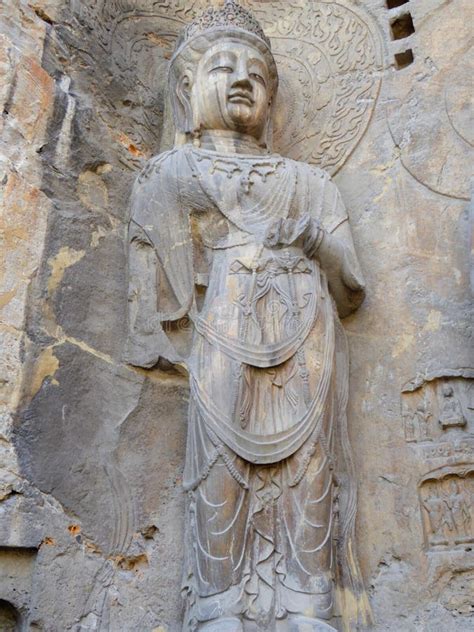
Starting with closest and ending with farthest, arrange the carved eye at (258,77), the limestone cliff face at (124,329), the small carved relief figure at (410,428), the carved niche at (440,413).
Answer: the limestone cliff face at (124,329) < the carved niche at (440,413) < the small carved relief figure at (410,428) < the carved eye at (258,77)

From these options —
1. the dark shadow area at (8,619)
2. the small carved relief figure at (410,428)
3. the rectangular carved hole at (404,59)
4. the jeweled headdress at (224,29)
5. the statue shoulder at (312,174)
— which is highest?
the rectangular carved hole at (404,59)

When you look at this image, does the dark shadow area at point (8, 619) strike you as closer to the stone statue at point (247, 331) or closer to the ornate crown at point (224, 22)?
the stone statue at point (247, 331)

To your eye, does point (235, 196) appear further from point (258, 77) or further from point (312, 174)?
point (258, 77)

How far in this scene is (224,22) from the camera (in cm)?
495

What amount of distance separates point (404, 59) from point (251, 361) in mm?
2674

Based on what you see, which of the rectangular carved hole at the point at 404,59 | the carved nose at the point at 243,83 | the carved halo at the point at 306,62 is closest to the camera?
the carved nose at the point at 243,83

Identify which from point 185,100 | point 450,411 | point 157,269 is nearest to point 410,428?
point 450,411

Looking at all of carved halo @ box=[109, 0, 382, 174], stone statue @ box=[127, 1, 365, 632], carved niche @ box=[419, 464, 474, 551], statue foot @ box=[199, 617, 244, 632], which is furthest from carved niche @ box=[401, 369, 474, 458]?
carved halo @ box=[109, 0, 382, 174]

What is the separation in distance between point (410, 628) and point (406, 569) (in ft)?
0.89

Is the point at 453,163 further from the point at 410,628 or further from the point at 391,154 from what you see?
the point at 410,628

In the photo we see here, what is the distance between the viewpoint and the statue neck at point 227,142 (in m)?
4.77

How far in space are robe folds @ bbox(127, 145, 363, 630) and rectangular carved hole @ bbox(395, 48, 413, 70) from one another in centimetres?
130

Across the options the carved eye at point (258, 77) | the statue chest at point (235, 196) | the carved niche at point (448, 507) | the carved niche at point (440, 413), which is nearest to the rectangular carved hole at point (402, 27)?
the carved eye at point (258, 77)

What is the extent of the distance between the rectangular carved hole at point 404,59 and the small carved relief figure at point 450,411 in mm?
2343
